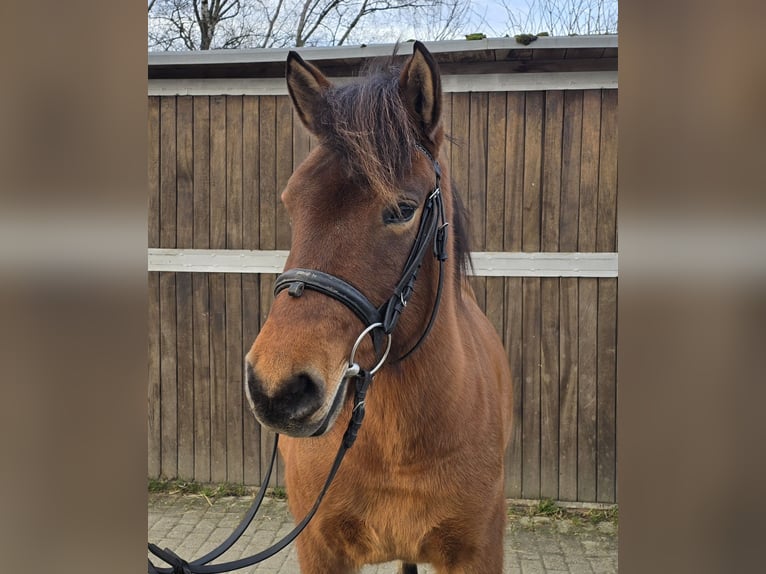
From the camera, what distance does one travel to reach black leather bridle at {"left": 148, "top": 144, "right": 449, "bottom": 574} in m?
1.23

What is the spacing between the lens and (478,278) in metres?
4.06

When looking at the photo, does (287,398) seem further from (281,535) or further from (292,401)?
(281,535)

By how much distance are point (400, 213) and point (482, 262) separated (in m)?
2.77

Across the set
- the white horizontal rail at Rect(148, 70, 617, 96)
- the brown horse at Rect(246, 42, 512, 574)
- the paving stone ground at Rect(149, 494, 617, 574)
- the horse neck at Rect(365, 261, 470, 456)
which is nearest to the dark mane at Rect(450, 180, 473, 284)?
the brown horse at Rect(246, 42, 512, 574)

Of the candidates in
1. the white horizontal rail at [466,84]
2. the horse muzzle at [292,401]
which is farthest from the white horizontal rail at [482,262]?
the horse muzzle at [292,401]

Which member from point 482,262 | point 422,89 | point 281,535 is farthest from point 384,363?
point 281,535

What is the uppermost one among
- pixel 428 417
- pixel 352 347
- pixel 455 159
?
pixel 455 159

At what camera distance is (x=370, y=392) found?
1.59 m

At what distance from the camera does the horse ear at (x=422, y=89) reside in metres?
1.43

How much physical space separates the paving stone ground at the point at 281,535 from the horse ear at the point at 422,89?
2.90m

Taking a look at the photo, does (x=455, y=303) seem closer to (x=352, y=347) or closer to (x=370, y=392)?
(x=370, y=392)

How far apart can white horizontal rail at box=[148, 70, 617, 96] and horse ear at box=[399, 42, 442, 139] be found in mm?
2472
